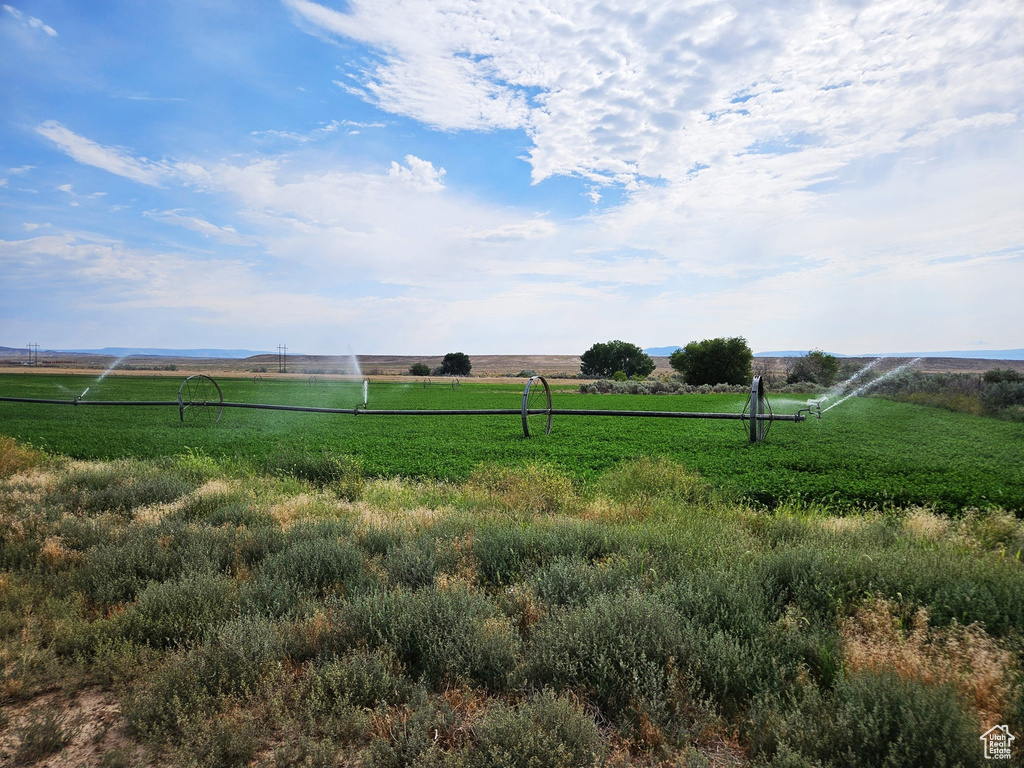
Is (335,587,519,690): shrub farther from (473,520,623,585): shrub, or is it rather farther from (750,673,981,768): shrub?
(750,673,981,768): shrub

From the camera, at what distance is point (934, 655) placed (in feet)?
12.5

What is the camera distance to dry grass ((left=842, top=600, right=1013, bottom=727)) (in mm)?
3345

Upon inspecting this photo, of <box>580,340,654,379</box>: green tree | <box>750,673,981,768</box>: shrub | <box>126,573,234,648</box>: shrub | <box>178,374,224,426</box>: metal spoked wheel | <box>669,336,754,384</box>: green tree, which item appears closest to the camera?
<box>750,673,981,768</box>: shrub

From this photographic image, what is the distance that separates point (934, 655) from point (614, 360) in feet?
350

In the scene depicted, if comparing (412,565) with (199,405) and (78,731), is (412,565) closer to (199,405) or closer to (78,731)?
(78,731)

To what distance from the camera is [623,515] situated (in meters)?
8.32

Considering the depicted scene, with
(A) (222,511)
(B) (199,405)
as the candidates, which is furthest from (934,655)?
(B) (199,405)

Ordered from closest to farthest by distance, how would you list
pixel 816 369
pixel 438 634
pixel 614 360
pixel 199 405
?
pixel 438 634
pixel 199 405
pixel 816 369
pixel 614 360

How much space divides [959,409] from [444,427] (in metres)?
34.0

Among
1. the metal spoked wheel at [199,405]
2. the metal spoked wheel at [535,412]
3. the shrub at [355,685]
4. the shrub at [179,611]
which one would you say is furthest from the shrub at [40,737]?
the metal spoked wheel at [199,405]

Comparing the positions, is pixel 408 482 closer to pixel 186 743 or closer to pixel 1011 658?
pixel 186 743

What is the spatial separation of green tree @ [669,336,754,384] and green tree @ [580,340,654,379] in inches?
1266

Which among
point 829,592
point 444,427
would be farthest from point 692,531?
point 444,427

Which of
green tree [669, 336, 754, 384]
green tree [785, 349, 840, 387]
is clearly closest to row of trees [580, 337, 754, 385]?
green tree [669, 336, 754, 384]
